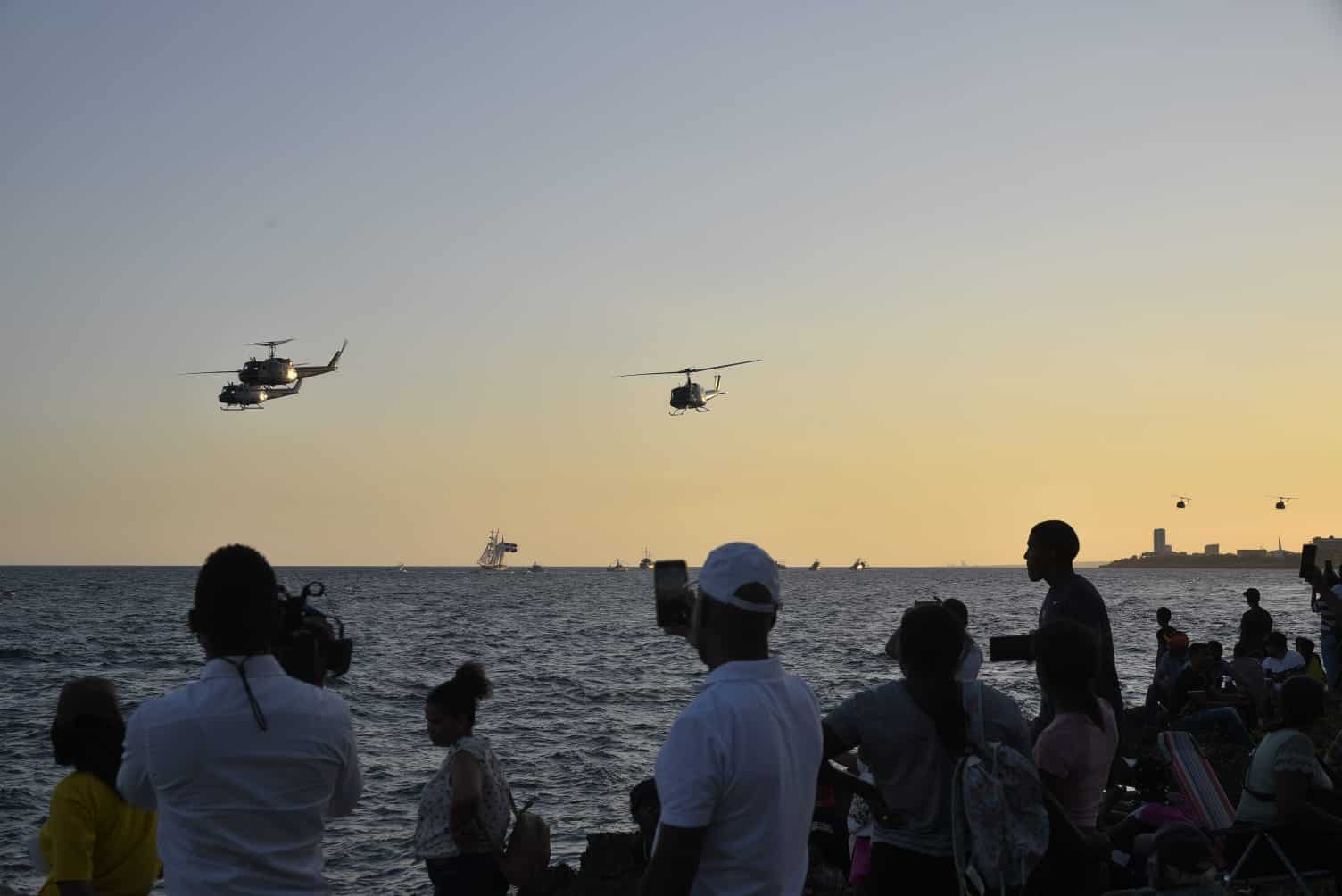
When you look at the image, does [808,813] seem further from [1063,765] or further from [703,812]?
[1063,765]

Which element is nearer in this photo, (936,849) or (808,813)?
(808,813)

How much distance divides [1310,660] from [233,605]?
17141 mm

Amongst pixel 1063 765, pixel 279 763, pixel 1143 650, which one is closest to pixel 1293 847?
pixel 1063 765

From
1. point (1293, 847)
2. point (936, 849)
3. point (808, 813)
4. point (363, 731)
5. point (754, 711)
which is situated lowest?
point (363, 731)

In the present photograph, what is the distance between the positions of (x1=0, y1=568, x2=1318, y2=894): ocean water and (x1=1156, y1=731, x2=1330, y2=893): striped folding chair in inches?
192

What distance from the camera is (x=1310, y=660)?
17.1 meters

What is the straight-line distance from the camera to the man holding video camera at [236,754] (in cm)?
322

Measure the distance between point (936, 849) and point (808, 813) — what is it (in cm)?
116

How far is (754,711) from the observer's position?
3117mm

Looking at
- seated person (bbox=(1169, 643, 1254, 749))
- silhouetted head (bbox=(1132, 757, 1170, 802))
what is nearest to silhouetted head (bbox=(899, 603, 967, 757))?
silhouetted head (bbox=(1132, 757, 1170, 802))

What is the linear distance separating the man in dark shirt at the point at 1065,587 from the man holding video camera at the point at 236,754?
12.6 feet

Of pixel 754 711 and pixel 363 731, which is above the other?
pixel 754 711

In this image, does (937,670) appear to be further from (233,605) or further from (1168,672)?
(1168,672)

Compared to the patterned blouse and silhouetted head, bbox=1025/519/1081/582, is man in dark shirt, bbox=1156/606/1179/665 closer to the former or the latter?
silhouetted head, bbox=1025/519/1081/582
